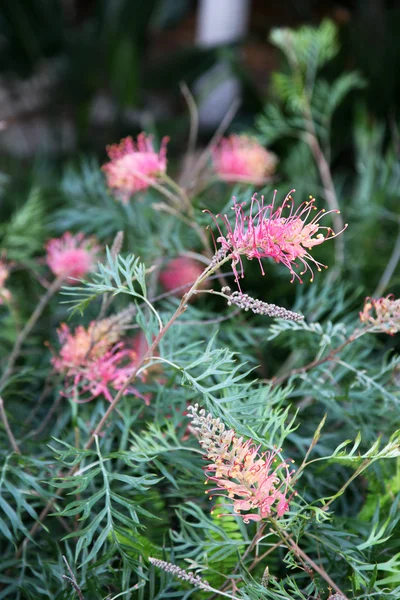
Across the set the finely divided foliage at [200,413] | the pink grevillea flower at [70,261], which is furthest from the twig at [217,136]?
the pink grevillea flower at [70,261]

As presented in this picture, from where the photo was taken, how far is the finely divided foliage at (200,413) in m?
0.50

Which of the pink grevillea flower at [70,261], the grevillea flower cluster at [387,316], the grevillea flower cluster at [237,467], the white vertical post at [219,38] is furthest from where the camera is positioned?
the white vertical post at [219,38]

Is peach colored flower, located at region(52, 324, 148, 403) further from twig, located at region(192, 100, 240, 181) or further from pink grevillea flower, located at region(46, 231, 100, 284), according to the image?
twig, located at region(192, 100, 240, 181)

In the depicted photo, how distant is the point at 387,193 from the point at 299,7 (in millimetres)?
2310

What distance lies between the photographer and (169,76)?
1992 mm

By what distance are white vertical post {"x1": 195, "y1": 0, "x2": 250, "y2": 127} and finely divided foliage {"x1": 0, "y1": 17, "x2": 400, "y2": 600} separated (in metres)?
0.84

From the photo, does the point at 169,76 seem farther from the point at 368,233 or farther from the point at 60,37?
the point at 368,233

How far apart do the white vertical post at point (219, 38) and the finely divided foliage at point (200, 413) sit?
845 millimetres

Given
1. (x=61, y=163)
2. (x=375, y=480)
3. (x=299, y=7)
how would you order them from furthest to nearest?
1. (x=299, y=7)
2. (x=61, y=163)
3. (x=375, y=480)

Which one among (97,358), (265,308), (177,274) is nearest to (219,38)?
(177,274)

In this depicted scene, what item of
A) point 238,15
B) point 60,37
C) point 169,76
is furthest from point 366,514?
point 60,37

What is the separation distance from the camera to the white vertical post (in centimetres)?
199

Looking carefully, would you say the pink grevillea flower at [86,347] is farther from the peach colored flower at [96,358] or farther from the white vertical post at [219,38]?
the white vertical post at [219,38]

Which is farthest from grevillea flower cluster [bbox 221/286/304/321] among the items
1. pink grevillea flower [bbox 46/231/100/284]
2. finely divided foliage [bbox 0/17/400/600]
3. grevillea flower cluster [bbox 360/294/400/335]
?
pink grevillea flower [bbox 46/231/100/284]
